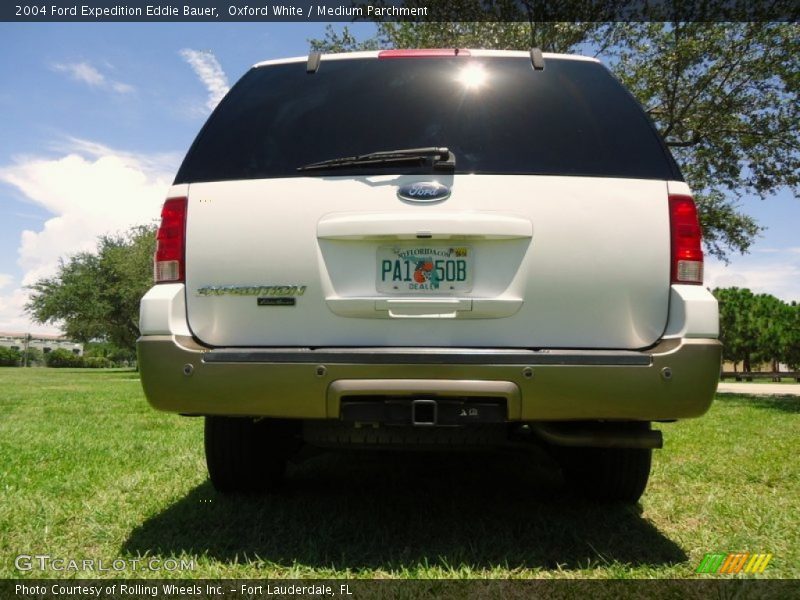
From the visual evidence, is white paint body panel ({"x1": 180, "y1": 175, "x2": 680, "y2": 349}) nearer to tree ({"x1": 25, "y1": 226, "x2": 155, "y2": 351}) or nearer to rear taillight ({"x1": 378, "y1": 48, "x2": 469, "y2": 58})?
rear taillight ({"x1": 378, "y1": 48, "x2": 469, "y2": 58})

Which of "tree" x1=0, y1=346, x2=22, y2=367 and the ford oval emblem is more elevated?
the ford oval emblem

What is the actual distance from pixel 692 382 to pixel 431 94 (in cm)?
158

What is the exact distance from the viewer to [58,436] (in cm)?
646

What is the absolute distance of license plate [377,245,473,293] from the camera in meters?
2.69

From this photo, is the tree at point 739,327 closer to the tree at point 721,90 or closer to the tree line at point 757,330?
the tree line at point 757,330

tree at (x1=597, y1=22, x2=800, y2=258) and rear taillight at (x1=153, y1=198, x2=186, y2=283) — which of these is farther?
tree at (x1=597, y1=22, x2=800, y2=258)

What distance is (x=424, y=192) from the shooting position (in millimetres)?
2740

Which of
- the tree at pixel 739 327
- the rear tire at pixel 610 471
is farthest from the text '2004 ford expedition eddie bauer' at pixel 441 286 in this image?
the tree at pixel 739 327

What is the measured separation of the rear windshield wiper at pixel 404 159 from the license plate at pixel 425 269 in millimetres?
351

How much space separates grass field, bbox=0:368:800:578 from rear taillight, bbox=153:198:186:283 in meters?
1.17

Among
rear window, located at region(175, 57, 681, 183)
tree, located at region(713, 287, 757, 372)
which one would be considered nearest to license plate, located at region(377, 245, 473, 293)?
rear window, located at region(175, 57, 681, 183)

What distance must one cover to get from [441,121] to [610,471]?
2073 mm

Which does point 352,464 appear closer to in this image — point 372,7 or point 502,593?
point 502,593

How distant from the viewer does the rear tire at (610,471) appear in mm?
3680
